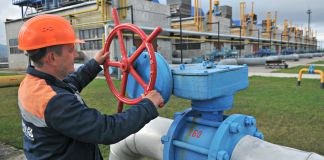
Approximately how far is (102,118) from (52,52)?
33 cm

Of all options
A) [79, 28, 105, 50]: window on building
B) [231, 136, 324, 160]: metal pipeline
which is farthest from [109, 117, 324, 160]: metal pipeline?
[79, 28, 105, 50]: window on building

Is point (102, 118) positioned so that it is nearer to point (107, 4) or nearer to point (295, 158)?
point (295, 158)

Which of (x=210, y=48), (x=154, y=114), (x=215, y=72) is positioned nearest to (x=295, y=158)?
(x=215, y=72)

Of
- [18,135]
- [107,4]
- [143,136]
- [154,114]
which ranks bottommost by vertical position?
[18,135]

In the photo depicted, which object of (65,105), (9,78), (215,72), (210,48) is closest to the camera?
(65,105)

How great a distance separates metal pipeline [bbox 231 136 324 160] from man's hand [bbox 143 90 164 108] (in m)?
0.41

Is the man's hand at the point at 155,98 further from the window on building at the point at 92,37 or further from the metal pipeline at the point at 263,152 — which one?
the window on building at the point at 92,37

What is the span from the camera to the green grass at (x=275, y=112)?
9.62 feet

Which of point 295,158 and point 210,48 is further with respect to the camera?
point 210,48

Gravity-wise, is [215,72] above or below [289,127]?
above

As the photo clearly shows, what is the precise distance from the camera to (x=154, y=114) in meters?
1.14

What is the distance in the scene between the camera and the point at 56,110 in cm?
98

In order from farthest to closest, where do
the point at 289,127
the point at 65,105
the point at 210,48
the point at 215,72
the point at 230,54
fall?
the point at 210,48 < the point at 230,54 < the point at 289,127 < the point at 215,72 < the point at 65,105

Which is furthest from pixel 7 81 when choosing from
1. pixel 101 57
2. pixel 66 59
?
pixel 66 59
